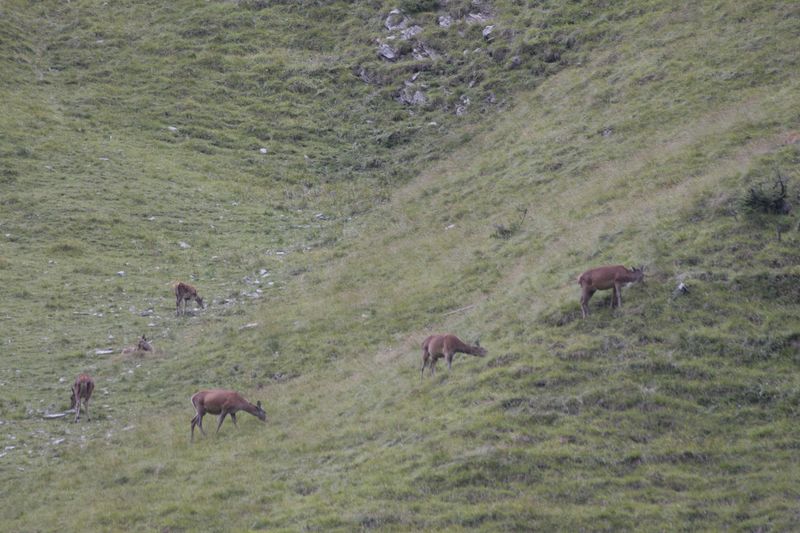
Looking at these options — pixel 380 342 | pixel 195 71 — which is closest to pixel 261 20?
pixel 195 71

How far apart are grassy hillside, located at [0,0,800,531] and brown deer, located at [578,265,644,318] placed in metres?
0.40

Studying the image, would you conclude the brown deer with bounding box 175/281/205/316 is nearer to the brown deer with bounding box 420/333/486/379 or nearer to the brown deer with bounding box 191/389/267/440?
the brown deer with bounding box 191/389/267/440

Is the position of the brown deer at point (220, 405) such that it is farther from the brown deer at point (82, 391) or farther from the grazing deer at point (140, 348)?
the grazing deer at point (140, 348)

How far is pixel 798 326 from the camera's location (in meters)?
18.3

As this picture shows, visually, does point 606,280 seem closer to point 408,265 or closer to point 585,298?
point 585,298

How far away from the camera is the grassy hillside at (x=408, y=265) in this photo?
16516mm

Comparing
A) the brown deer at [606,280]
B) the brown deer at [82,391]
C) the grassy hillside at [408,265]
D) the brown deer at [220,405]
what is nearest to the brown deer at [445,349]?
the grassy hillside at [408,265]

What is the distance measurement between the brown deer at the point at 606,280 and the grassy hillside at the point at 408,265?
402 millimetres

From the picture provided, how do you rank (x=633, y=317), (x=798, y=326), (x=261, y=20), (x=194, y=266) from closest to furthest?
(x=798, y=326), (x=633, y=317), (x=194, y=266), (x=261, y=20)

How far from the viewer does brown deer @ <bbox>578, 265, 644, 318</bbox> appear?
20.1 metres

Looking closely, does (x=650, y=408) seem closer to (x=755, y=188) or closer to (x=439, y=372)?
(x=439, y=372)

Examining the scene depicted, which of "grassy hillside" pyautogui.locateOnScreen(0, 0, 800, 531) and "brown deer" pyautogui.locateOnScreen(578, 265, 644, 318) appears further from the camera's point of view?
"brown deer" pyautogui.locateOnScreen(578, 265, 644, 318)

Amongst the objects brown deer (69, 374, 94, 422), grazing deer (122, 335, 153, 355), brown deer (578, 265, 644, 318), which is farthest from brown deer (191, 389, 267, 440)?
brown deer (578, 265, 644, 318)

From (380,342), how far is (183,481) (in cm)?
803
